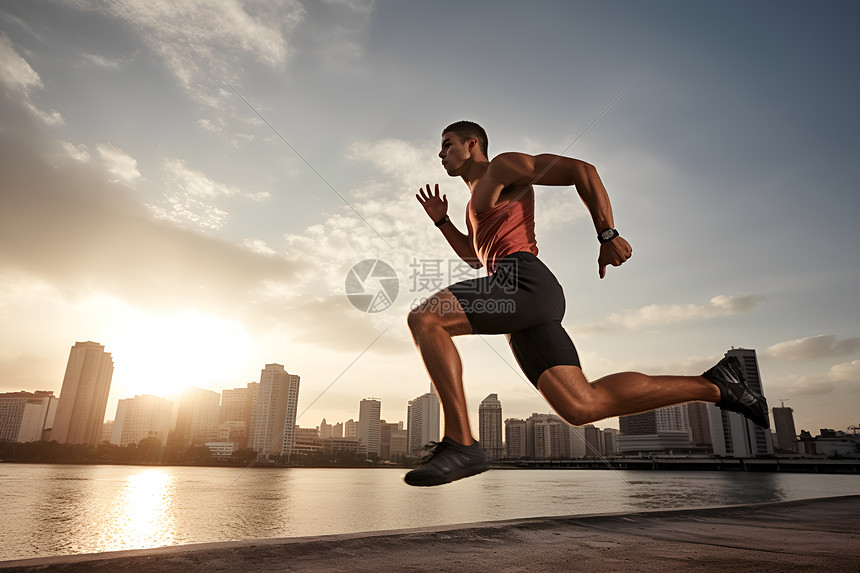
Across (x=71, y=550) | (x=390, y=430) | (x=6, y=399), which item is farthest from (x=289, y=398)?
(x=71, y=550)

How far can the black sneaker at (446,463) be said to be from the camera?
2.07 meters

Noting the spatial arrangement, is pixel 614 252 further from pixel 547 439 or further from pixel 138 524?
pixel 547 439

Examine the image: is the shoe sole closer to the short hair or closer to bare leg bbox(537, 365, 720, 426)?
bare leg bbox(537, 365, 720, 426)

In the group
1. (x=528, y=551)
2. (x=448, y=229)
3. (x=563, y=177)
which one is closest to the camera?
(x=563, y=177)

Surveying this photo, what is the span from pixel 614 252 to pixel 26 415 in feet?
579

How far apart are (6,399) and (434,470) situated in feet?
618

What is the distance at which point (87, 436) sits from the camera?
122 m

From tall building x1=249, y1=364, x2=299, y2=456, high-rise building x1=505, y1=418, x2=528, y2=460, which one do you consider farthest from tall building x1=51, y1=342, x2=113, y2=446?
high-rise building x1=505, y1=418, x2=528, y2=460

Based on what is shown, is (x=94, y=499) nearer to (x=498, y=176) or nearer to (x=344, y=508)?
(x=344, y=508)

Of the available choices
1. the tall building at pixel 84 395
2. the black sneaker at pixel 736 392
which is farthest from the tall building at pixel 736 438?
the tall building at pixel 84 395

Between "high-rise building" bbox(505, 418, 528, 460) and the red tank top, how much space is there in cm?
16507

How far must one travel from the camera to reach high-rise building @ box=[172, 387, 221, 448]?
12975cm

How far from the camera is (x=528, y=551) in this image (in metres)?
4.78

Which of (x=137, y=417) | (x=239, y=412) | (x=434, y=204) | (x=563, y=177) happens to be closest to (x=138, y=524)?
(x=434, y=204)
